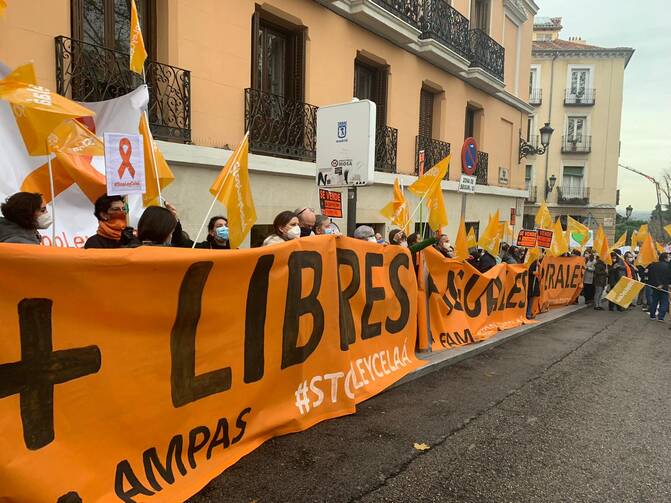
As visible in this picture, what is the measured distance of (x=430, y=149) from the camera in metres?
14.8

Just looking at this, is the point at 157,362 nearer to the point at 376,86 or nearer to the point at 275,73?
the point at 275,73

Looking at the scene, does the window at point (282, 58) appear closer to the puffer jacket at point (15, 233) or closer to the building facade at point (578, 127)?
the puffer jacket at point (15, 233)

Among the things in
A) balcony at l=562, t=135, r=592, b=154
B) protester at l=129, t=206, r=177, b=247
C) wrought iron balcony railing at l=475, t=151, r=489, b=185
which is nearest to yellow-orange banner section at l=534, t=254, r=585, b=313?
wrought iron balcony railing at l=475, t=151, r=489, b=185

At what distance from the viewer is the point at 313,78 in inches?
416

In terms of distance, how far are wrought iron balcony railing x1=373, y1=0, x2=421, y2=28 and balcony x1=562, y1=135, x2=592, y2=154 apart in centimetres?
3104

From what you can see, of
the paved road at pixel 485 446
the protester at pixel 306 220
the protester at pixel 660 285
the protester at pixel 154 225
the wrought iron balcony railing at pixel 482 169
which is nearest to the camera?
the paved road at pixel 485 446

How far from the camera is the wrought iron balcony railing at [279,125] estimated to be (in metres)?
9.33

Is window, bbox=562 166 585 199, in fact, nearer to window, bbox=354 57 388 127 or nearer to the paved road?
window, bbox=354 57 388 127

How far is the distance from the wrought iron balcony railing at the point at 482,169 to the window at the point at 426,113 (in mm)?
3197

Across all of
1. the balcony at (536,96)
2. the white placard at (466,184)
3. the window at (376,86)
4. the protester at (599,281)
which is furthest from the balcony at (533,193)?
the white placard at (466,184)

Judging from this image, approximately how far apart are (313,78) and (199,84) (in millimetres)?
2942

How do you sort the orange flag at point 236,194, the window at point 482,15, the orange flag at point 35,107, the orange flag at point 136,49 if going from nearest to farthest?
the orange flag at point 35,107, the orange flag at point 236,194, the orange flag at point 136,49, the window at point 482,15

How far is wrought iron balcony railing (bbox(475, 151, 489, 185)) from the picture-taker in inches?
706

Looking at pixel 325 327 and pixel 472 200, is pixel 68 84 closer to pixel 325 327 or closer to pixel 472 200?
pixel 325 327
